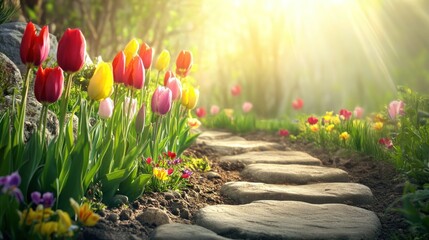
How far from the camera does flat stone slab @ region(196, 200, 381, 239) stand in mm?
2906

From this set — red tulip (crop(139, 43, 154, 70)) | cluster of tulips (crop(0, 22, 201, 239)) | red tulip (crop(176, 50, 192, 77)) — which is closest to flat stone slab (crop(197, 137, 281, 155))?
red tulip (crop(176, 50, 192, 77))

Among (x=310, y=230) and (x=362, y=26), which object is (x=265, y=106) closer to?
(x=362, y=26)

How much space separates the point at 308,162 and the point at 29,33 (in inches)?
110

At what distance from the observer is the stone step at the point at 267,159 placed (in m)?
4.77

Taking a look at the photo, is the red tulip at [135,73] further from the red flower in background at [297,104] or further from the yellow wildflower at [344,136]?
the red flower in background at [297,104]

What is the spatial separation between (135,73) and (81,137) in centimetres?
59

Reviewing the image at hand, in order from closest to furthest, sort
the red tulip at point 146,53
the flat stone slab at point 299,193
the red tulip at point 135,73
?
the red tulip at point 135,73 < the flat stone slab at point 299,193 < the red tulip at point 146,53

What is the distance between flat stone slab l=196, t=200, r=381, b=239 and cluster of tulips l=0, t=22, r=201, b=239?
445mm

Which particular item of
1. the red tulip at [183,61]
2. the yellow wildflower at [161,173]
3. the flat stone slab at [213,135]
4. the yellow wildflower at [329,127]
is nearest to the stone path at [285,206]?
the yellow wildflower at [161,173]

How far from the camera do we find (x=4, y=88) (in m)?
3.33

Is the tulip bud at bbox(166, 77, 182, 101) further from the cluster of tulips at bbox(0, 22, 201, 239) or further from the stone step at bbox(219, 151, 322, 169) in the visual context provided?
the stone step at bbox(219, 151, 322, 169)

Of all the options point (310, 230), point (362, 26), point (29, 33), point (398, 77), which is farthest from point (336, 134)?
point (362, 26)

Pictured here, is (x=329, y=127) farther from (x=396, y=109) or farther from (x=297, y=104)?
(x=297, y=104)

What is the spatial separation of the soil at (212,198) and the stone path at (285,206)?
97 mm
